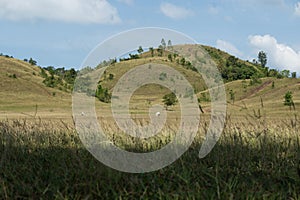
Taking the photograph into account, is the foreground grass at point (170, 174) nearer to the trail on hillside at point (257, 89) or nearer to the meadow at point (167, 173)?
the meadow at point (167, 173)

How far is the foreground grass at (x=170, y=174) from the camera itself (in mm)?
3836

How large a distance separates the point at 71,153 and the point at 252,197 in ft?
7.75

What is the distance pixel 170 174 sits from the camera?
435 cm

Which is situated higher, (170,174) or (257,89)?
(257,89)

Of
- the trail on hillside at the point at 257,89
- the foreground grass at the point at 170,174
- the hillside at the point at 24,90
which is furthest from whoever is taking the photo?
the trail on hillside at the point at 257,89

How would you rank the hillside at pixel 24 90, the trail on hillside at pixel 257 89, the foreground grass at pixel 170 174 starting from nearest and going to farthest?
the foreground grass at pixel 170 174 < the hillside at pixel 24 90 < the trail on hillside at pixel 257 89

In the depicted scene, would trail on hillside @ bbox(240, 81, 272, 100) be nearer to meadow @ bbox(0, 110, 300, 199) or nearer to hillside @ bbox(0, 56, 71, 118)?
hillside @ bbox(0, 56, 71, 118)

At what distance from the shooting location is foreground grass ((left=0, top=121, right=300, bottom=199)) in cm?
384

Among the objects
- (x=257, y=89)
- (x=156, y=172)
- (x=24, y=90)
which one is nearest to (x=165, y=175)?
(x=156, y=172)

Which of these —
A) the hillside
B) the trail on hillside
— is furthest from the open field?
the trail on hillside

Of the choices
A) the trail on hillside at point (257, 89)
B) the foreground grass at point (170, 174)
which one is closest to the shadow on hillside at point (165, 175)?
the foreground grass at point (170, 174)

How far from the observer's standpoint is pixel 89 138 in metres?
6.22

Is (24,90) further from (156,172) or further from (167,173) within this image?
(167,173)

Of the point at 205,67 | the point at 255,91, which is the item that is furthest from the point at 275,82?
the point at 205,67
